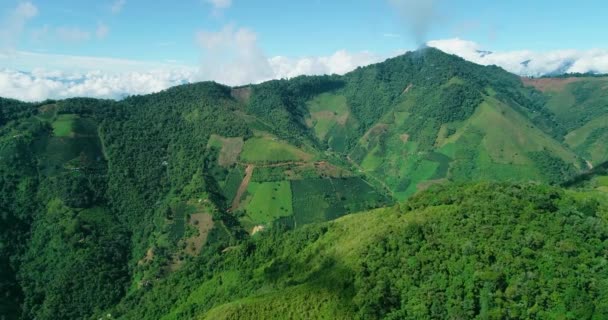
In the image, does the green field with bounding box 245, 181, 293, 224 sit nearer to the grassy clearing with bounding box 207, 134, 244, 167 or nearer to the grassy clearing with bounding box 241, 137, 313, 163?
the grassy clearing with bounding box 241, 137, 313, 163

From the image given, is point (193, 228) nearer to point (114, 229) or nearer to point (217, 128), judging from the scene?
point (114, 229)

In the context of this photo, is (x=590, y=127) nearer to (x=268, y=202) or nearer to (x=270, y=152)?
(x=270, y=152)

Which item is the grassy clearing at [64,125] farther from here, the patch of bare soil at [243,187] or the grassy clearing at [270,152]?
the patch of bare soil at [243,187]

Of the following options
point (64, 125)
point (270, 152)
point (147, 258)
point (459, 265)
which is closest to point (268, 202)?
point (270, 152)

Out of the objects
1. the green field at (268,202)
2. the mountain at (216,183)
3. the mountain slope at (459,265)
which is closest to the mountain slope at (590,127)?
the mountain at (216,183)

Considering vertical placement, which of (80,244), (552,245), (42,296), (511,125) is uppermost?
(511,125)

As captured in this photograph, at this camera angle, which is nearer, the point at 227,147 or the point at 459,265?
the point at 459,265

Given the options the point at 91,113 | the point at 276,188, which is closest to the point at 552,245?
the point at 276,188
